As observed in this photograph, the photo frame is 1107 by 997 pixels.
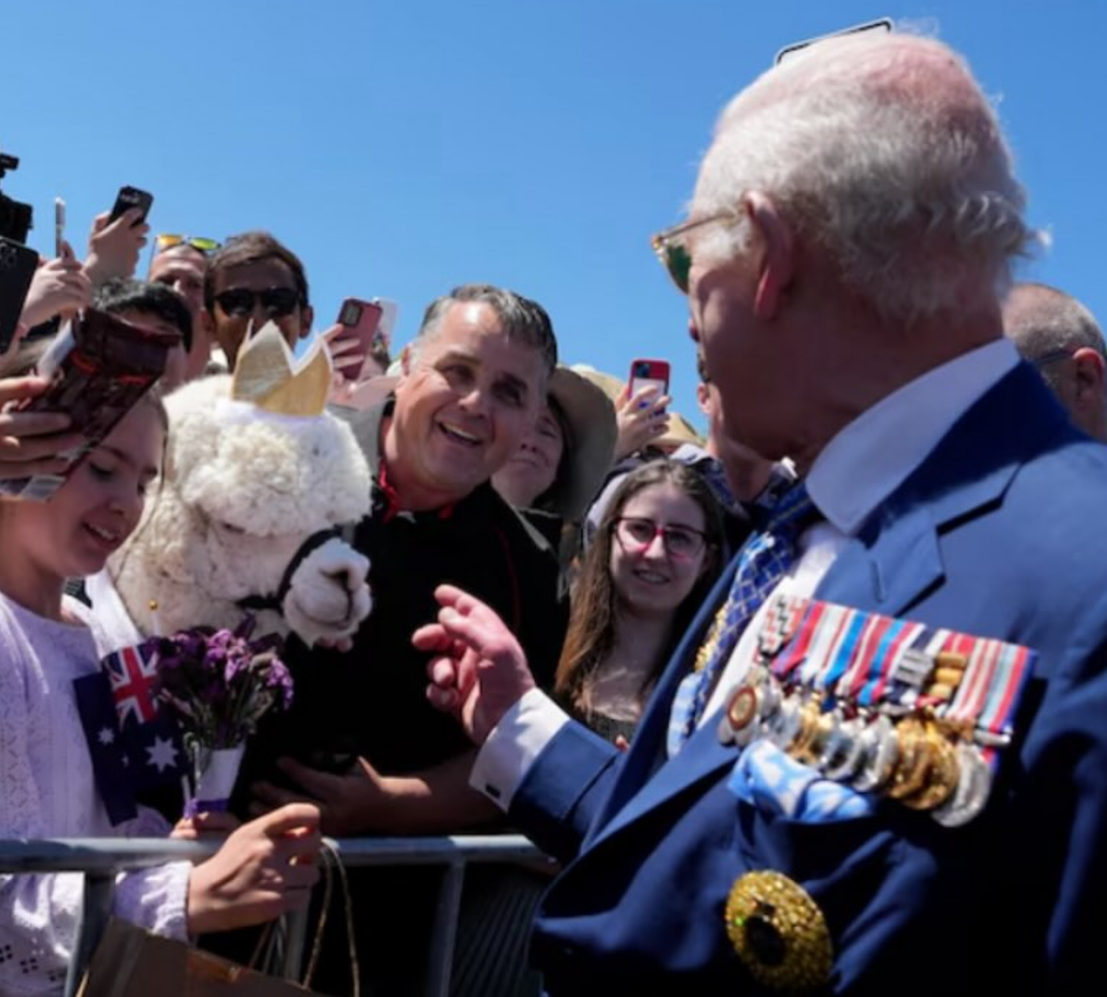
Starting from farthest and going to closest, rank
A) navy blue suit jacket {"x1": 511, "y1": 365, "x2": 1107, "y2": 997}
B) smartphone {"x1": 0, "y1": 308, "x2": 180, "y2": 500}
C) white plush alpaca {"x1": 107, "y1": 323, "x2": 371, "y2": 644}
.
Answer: white plush alpaca {"x1": 107, "y1": 323, "x2": 371, "y2": 644} → smartphone {"x1": 0, "y1": 308, "x2": 180, "y2": 500} → navy blue suit jacket {"x1": 511, "y1": 365, "x2": 1107, "y2": 997}

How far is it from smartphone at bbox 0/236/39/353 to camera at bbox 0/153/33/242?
2.02 feet

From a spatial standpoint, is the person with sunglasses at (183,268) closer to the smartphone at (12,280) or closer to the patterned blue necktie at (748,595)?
the smartphone at (12,280)

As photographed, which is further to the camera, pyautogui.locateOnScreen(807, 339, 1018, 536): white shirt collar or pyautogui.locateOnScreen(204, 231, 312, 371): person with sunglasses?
pyautogui.locateOnScreen(204, 231, 312, 371): person with sunglasses

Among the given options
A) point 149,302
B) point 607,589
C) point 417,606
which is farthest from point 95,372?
point 607,589

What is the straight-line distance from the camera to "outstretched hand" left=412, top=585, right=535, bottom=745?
7.55ft

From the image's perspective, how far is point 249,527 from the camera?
266 cm

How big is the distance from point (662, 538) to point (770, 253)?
249 cm

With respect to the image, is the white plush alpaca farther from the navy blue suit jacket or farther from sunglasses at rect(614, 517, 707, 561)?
sunglasses at rect(614, 517, 707, 561)

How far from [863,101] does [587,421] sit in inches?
117

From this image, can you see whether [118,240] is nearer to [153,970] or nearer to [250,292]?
[250,292]

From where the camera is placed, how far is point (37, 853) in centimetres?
217

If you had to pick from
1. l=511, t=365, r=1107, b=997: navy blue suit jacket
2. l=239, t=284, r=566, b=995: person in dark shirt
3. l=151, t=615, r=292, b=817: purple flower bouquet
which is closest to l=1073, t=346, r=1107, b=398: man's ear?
l=239, t=284, r=566, b=995: person in dark shirt

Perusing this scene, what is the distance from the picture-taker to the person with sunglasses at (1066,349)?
360 centimetres

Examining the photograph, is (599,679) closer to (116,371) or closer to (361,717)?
(361,717)
